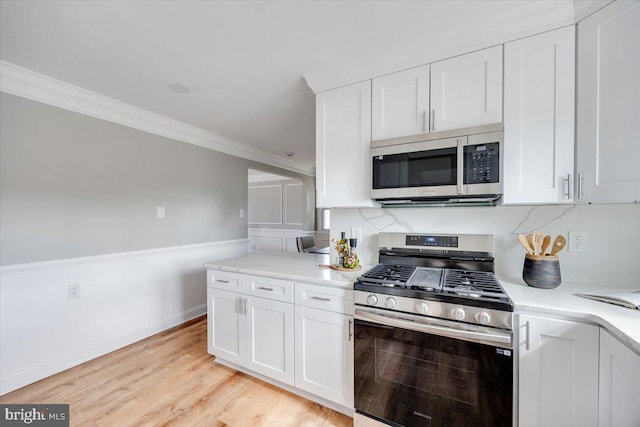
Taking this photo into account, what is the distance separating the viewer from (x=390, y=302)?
1.44m

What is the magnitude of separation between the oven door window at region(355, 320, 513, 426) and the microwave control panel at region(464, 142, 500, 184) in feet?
2.92

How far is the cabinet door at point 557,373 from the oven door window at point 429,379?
0.09 m

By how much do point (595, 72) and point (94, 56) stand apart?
299 centimetres

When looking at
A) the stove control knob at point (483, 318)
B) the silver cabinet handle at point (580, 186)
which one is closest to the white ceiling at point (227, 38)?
Result: the silver cabinet handle at point (580, 186)

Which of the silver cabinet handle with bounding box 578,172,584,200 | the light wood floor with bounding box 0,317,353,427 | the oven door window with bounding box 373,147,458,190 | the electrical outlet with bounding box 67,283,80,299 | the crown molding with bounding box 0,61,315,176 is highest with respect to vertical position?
the crown molding with bounding box 0,61,315,176

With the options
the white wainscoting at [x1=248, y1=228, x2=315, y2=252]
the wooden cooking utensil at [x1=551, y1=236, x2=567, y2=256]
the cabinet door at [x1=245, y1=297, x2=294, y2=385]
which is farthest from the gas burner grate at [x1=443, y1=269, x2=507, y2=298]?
the white wainscoting at [x1=248, y1=228, x2=315, y2=252]

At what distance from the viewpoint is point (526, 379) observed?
1.22m

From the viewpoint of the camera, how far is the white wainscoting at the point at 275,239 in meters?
6.27

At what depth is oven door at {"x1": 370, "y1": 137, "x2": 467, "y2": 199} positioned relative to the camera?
157cm

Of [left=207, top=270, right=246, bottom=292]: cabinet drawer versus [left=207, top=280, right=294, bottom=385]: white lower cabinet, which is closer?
[left=207, top=280, right=294, bottom=385]: white lower cabinet

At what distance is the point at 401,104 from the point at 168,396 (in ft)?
8.77

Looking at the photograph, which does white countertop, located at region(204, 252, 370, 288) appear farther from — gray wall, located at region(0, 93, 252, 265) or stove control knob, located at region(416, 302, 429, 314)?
gray wall, located at region(0, 93, 252, 265)

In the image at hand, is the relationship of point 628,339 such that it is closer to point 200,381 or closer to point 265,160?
point 200,381

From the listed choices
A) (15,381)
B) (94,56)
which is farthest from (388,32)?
(15,381)
